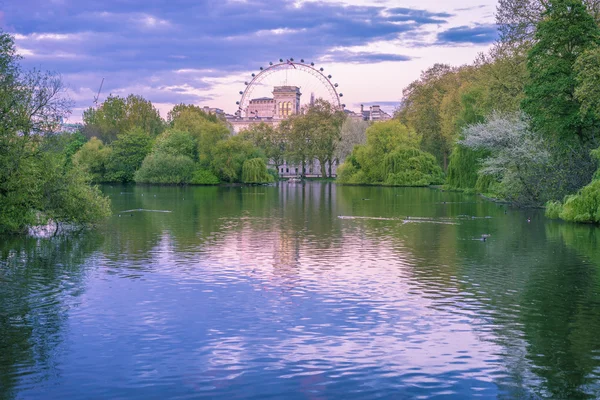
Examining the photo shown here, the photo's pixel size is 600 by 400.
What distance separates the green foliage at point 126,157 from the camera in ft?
358

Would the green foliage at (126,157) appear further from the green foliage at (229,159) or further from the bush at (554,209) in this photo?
the bush at (554,209)

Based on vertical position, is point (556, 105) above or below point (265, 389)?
above

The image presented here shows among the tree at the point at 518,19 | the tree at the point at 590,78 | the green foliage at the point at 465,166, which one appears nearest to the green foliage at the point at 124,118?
the green foliage at the point at 465,166

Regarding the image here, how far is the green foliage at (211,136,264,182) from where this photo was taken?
340ft

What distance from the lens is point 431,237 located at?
103 feet

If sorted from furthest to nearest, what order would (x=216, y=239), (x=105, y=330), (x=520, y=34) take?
(x=520, y=34)
(x=216, y=239)
(x=105, y=330)

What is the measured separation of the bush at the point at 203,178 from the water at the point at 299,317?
70906 millimetres

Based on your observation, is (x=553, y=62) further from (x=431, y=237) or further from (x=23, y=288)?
(x=23, y=288)

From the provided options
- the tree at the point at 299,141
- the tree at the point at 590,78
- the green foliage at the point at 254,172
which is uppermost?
the tree at the point at 299,141

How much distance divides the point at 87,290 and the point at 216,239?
1208 cm

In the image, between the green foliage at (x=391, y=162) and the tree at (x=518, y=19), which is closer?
the tree at (x=518, y=19)

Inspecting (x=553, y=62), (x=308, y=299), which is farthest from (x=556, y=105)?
(x=308, y=299)

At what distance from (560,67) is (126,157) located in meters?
84.9

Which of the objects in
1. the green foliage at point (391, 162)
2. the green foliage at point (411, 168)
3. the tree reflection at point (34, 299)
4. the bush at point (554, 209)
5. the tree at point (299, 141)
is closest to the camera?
the tree reflection at point (34, 299)
